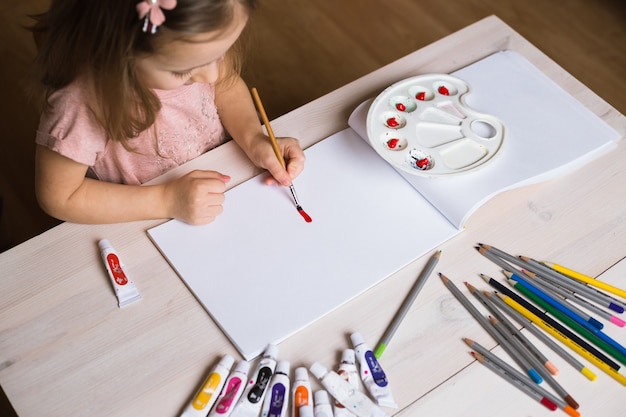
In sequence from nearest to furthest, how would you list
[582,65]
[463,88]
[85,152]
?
[85,152]
[463,88]
[582,65]

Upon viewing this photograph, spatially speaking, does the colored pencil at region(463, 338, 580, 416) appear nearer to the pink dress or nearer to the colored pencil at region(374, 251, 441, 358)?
the colored pencil at region(374, 251, 441, 358)

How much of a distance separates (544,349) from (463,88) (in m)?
0.39

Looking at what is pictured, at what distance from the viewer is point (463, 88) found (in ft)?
3.05

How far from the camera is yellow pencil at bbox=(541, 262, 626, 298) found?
0.77 meters

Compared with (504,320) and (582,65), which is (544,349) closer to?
(504,320)

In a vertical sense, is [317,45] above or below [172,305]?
below

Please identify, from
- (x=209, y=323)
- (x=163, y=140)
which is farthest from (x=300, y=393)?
(x=163, y=140)

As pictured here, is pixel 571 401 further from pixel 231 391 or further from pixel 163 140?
pixel 163 140

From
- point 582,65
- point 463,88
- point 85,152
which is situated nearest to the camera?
point 85,152

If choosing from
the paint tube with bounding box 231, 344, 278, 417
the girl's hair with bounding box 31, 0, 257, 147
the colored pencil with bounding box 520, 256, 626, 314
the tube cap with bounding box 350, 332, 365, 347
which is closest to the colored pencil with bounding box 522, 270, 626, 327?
the colored pencil with bounding box 520, 256, 626, 314

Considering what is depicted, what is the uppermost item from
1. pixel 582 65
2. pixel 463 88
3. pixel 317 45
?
pixel 463 88

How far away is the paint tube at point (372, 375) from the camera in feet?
2.22

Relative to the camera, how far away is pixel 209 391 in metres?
0.67

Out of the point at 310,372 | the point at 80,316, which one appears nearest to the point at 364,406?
the point at 310,372
